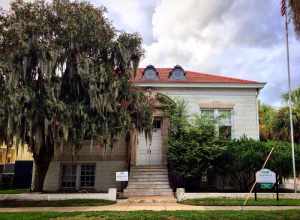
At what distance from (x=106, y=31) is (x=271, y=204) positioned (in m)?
9.80

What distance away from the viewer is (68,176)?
17.8 meters

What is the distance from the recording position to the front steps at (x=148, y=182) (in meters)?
14.6

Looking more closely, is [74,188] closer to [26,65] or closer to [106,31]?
[26,65]

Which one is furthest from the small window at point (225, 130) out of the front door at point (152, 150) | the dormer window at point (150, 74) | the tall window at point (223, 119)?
the dormer window at point (150, 74)

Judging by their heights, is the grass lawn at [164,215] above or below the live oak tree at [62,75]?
below

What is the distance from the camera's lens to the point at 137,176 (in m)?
15.7

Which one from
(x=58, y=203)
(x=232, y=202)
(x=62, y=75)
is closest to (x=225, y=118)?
(x=232, y=202)

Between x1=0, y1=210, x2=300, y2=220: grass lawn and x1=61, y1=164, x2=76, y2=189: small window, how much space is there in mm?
8386

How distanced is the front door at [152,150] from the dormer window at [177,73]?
3.66 m

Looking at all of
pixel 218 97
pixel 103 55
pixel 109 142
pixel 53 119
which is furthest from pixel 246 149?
pixel 53 119

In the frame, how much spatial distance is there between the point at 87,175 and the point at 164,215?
9.86 meters

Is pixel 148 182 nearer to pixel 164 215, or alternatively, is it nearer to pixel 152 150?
pixel 152 150

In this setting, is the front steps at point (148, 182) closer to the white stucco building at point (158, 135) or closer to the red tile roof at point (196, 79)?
the white stucco building at point (158, 135)

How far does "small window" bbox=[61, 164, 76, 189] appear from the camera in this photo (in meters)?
17.7
